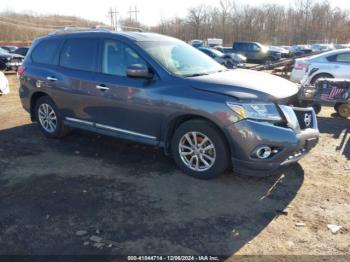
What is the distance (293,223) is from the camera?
3.79 m

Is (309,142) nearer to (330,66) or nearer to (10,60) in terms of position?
(330,66)

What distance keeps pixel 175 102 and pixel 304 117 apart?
5.52 feet

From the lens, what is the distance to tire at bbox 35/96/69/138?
6.48m

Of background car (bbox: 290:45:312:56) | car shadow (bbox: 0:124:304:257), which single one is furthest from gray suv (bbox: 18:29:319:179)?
background car (bbox: 290:45:312:56)

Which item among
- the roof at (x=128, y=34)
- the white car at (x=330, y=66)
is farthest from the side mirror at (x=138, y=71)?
the white car at (x=330, y=66)

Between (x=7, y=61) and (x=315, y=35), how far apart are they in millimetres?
62173

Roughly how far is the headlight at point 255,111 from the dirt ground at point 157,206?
89 cm

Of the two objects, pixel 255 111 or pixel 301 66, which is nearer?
pixel 255 111

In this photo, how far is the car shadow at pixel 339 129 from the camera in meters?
6.23

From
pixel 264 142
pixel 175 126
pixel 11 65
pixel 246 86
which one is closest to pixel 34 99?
pixel 175 126

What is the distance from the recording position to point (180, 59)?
5.37 meters

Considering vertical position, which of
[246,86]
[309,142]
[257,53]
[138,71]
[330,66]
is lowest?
[309,142]

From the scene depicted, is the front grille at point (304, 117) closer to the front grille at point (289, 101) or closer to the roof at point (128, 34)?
the front grille at point (289, 101)

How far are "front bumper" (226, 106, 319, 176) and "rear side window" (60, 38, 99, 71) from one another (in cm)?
255
